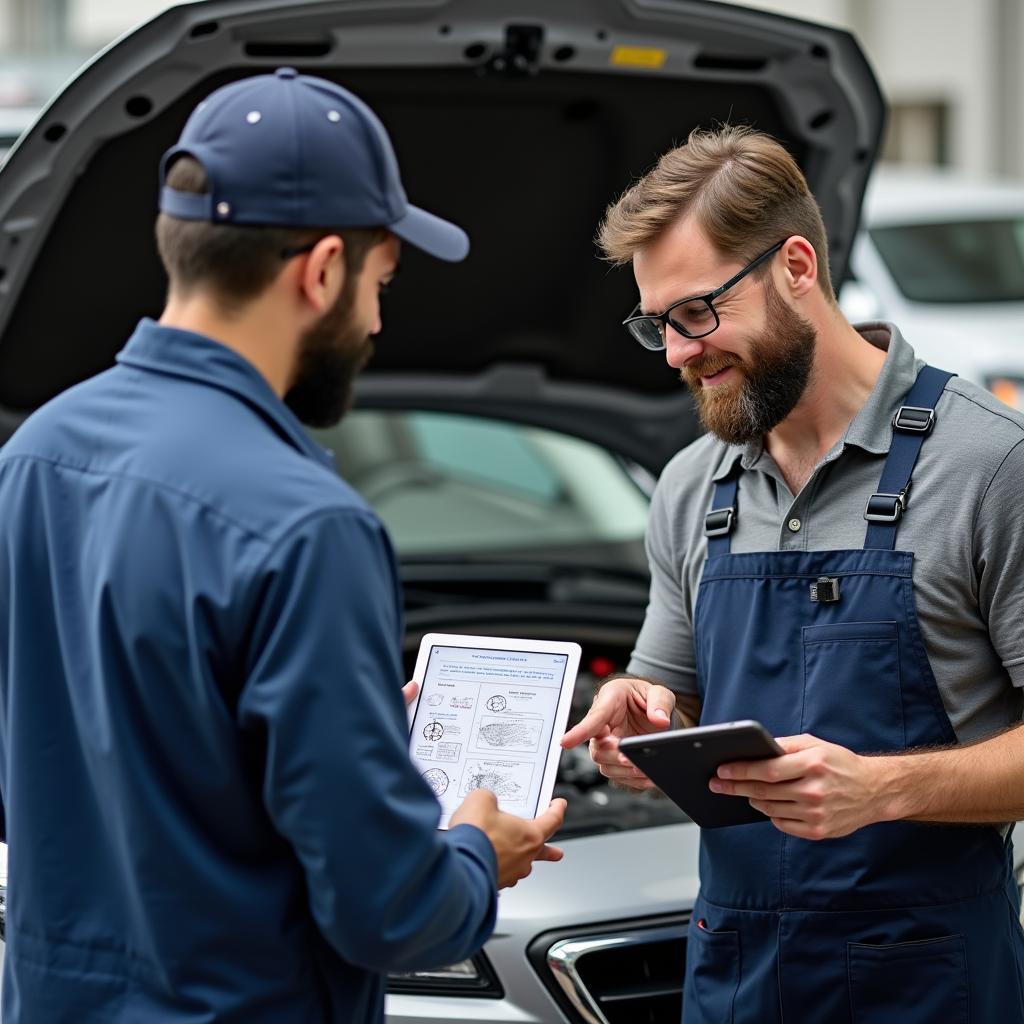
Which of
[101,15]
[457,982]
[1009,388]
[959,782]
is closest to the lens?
[959,782]

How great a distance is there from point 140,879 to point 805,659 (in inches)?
34.9

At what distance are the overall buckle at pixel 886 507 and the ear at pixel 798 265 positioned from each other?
0.28m

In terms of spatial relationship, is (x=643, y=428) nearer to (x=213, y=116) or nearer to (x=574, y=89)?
(x=574, y=89)

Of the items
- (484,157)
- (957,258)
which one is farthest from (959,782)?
(957,258)

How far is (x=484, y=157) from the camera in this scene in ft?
10.3

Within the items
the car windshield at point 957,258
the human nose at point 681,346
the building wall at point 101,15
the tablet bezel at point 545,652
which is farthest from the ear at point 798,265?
the building wall at point 101,15

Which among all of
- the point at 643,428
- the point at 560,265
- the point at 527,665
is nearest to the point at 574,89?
the point at 560,265

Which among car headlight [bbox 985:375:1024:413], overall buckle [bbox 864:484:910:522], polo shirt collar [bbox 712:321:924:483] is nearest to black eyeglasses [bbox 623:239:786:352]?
polo shirt collar [bbox 712:321:924:483]

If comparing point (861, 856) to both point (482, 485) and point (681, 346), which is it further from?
point (482, 485)

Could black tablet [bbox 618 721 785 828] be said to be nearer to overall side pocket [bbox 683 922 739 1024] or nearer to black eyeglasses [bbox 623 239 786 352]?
overall side pocket [bbox 683 922 739 1024]

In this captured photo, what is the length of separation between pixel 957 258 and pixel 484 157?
4919mm

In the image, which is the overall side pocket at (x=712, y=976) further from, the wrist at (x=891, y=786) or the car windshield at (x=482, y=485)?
the car windshield at (x=482, y=485)

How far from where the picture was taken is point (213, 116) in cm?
144

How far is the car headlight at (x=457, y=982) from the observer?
239cm
